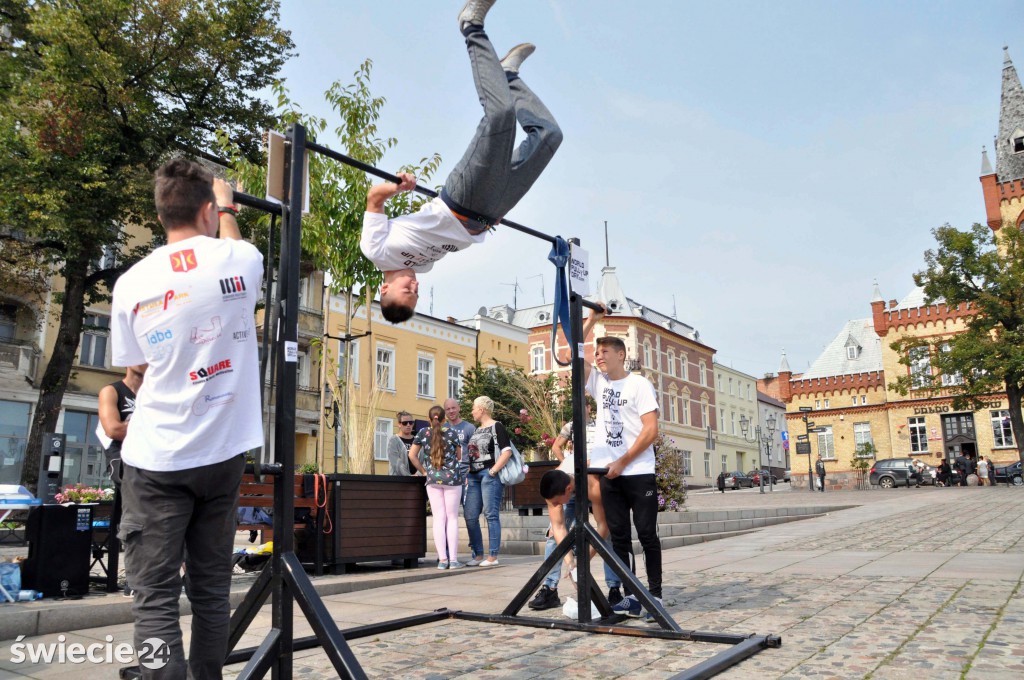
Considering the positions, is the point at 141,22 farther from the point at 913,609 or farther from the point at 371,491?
the point at 913,609

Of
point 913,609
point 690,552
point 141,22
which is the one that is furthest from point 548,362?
point 913,609

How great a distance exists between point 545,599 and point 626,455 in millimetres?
1360

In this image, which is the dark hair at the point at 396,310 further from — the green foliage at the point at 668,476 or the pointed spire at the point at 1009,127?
the pointed spire at the point at 1009,127

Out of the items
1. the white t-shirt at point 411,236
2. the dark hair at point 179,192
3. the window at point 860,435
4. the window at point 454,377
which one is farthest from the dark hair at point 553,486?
the window at point 860,435

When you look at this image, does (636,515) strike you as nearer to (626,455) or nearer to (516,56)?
(626,455)

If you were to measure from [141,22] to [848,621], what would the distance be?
20.2 metres

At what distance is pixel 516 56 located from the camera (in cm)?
478

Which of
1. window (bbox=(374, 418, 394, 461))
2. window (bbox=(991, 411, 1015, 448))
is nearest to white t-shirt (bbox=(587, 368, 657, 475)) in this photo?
window (bbox=(374, 418, 394, 461))

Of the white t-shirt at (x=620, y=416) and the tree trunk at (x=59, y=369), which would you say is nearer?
the white t-shirt at (x=620, y=416)

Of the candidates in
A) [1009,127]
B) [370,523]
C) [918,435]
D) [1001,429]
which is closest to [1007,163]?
[1009,127]

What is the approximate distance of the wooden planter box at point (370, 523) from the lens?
761cm

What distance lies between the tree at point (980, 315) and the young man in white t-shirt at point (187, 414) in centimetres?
3925

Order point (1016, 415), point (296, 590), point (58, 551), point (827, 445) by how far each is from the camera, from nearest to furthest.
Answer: point (296, 590) < point (58, 551) < point (1016, 415) < point (827, 445)

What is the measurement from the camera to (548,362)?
5847cm
